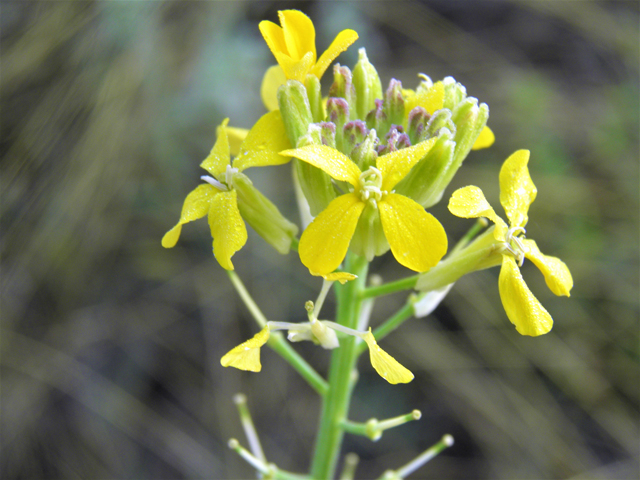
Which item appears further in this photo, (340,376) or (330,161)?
(340,376)

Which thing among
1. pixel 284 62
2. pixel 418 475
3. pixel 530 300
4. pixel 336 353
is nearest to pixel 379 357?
pixel 530 300

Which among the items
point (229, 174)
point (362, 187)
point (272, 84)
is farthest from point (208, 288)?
point (362, 187)

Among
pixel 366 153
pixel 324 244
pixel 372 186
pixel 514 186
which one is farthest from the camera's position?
pixel 514 186

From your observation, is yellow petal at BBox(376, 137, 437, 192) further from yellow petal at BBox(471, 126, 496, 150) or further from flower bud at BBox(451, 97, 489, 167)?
yellow petal at BBox(471, 126, 496, 150)

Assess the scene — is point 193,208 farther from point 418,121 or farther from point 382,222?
point 418,121

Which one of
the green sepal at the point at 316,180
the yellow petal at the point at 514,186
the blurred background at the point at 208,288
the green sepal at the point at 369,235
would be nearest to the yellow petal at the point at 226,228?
the green sepal at the point at 316,180

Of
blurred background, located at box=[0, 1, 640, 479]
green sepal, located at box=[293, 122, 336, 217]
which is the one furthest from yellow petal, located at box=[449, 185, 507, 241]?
blurred background, located at box=[0, 1, 640, 479]

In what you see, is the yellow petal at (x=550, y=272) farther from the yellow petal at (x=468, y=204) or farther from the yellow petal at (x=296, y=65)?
the yellow petal at (x=296, y=65)

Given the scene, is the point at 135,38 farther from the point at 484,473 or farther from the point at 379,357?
the point at 484,473
